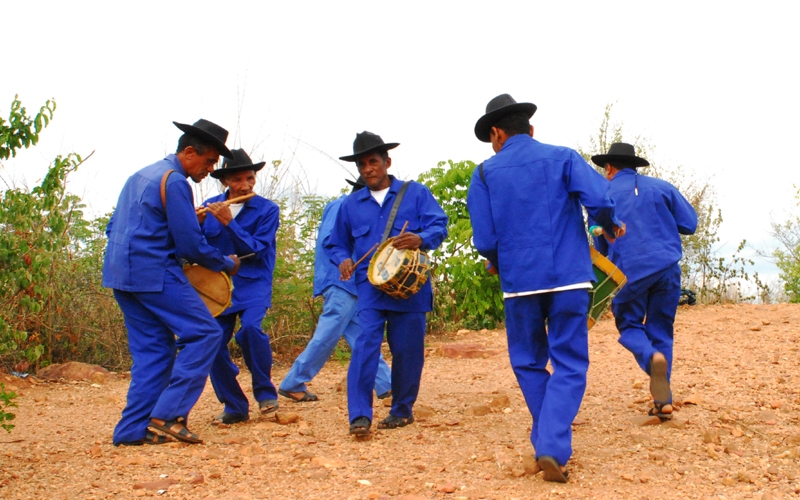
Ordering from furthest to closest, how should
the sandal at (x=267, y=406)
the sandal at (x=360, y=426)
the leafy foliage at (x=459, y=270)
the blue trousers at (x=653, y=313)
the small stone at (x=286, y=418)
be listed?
1. the leafy foliage at (x=459, y=270)
2. the sandal at (x=267, y=406)
3. the small stone at (x=286, y=418)
4. the blue trousers at (x=653, y=313)
5. the sandal at (x=360, y=426)

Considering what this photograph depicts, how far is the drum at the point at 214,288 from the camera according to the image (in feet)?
18.6

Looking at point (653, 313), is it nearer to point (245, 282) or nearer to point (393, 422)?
point (393, 422)

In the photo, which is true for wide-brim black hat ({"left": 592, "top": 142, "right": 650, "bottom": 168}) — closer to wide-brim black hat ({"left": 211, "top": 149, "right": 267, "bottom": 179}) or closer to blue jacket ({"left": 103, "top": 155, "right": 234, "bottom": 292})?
wide-brim black hat ({"left": 211, "top": 149, "right": 267, "bottom": 179})

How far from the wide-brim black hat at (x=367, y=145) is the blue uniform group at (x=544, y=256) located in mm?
→ 1247

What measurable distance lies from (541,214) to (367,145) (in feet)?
5.58

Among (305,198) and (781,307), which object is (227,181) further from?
(781,307)

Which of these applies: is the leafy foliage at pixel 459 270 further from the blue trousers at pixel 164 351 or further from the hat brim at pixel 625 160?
the blue trousers at pixel 164 351

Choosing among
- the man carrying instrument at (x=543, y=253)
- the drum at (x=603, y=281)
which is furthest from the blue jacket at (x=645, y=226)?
the man carrying instrument at (x=543, y=253)

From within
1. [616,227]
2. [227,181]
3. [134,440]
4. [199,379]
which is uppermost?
[227,181]

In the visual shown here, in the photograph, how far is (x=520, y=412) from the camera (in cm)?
606

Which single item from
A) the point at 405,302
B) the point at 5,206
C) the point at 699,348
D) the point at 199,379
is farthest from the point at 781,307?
the point at 5,206

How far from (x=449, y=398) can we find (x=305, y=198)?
3437mm

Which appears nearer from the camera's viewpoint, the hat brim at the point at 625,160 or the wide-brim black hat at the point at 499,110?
the wide-brim black hat at the point at 499,110

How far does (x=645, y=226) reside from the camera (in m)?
5.82
